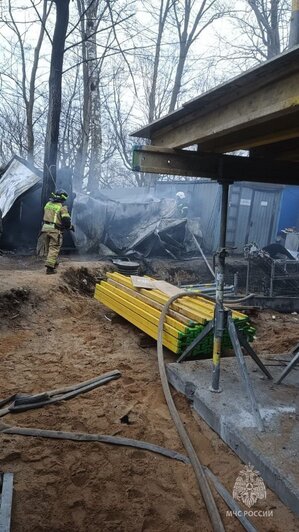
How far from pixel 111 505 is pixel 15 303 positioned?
4.67 m

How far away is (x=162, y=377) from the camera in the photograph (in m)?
4.43

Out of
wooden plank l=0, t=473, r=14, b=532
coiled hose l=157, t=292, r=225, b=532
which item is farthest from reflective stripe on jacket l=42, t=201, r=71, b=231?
wooden plank l=0, t=473, r=14, b=532

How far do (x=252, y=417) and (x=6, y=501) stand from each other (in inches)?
87.3

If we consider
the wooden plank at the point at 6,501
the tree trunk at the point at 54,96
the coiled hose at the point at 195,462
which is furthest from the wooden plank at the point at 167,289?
the tree trunk at the point at 54,96

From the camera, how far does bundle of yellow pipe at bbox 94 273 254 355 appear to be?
16.0 feet

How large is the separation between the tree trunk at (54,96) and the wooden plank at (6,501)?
9.07m

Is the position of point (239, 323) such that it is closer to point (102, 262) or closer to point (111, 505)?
point (111, 505)

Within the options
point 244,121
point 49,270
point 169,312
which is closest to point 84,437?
point 169,312

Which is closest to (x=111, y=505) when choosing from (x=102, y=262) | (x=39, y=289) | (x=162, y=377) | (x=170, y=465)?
(x=170, y=465)

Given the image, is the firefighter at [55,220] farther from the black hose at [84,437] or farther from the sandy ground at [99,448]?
the black hose at [84,437]

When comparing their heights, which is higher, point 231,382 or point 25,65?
point 25,65

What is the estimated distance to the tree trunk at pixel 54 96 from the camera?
1073 cm

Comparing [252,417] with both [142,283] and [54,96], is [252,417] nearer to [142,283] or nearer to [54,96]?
[142,283]

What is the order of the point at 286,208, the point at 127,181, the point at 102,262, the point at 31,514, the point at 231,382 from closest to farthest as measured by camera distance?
the point at 31,514 < the point at 231,382 < the point at 102,262 < the point at 286,208 < the point at 127,181
